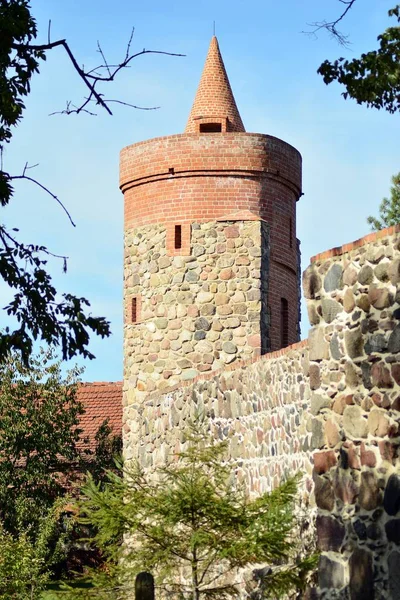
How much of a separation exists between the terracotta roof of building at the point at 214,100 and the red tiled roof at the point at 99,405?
8.10 meters

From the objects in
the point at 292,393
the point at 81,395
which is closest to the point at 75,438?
the point at 81,395

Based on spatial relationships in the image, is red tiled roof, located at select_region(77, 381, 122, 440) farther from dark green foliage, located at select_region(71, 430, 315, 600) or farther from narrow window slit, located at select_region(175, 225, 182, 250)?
dark green foliage, located at select_region(71, 430, 315, 600)

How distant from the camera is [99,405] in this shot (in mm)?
30312

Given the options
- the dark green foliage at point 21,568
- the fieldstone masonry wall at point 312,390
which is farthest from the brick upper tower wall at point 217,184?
the dark green foliage at point 21,568

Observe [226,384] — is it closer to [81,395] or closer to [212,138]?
[212,138]

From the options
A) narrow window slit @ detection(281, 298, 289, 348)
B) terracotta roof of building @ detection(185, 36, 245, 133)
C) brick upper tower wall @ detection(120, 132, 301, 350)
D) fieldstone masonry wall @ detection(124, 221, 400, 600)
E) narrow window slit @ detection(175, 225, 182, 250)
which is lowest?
fieldstone masonry wall @ detection(124, 221, 400, 600)

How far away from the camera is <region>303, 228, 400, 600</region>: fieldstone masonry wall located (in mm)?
10070

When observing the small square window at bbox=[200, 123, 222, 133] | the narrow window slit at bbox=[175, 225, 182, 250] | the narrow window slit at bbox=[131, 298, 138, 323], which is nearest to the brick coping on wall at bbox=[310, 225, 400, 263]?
the narrow window slit at bbox=[175, 225, 182, 250]

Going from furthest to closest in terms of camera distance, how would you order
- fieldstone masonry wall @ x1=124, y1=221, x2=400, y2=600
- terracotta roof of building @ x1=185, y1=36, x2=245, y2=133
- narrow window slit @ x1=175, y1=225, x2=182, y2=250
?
terracotta roof of building @ x1=185, y1=36, x2=245, y2=133, narrow window slit @ x1=175, y1=225, x2=182, y2=250, fieldstone masonry wall @ x1=124, y1=221, x2=400, y2=600

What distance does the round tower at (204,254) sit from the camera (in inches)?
904

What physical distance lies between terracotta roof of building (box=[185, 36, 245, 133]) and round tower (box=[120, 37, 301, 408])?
0.68 m

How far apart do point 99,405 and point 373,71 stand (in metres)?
17.1

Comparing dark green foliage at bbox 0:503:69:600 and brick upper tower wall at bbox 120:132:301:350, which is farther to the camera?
brick upper tower wall at bbox 120:132:301:350

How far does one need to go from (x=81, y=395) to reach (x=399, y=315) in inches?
843
